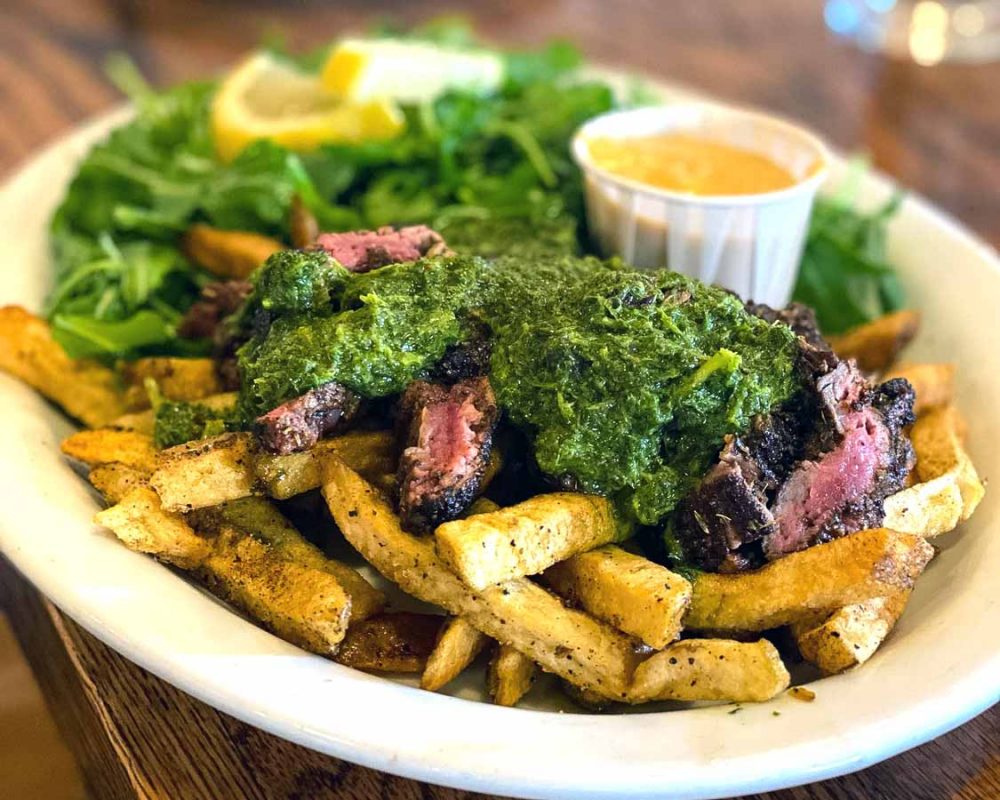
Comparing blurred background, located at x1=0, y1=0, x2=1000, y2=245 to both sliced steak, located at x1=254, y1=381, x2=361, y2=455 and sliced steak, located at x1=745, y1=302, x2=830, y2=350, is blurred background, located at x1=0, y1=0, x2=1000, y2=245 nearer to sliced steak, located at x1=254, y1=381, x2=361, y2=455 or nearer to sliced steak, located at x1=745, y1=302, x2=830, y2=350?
sliced steak, located at x1=745, y1=302, x2=830, y2=350

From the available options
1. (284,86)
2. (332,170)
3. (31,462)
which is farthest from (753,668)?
(284,86)

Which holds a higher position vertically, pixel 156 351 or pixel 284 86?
pixel 284 86

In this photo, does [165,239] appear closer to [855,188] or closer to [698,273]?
[698,273]

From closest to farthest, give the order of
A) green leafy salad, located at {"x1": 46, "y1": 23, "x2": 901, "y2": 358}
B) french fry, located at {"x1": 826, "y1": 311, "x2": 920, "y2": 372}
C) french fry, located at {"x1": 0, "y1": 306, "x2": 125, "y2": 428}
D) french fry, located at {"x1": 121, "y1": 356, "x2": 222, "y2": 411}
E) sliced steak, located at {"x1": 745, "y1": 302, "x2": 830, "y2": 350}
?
sliced steak, located at {"x1": 745, "y1": 302, "x2": 830, "y2": 350}, french fry, located at {"x1": 121, "y1": 356, "x2": 222, "y2": 411}, french fry, located at {"x1": 0, "y1": 306, "x2": 125, "y2": 428}, french fry, located at {"x1": 826, "y1": 311, "x2": 920, "y2": 372}, green leafy salad, located at {"x1": 46, "y1": 23, "x2": 901, "y2": 358}

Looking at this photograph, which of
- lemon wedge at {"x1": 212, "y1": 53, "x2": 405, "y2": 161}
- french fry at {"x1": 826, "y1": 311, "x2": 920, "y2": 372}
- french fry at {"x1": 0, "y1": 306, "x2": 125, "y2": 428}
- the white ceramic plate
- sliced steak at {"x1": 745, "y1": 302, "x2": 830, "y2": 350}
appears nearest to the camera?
the white ceramic plate

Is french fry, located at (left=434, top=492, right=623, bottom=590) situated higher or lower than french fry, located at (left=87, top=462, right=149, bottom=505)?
higher

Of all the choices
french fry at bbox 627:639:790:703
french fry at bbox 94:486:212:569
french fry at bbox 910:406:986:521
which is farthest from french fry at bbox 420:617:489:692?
french fry at bbox 910:406:986:521

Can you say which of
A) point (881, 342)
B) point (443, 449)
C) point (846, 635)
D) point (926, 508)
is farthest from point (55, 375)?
point (881, 342)
